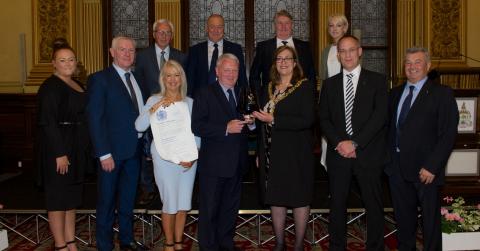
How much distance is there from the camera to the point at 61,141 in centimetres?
405

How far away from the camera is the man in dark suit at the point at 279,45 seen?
16.9 feet

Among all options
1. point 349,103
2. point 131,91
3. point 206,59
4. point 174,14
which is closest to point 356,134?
point 349,103

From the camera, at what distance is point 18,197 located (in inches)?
232

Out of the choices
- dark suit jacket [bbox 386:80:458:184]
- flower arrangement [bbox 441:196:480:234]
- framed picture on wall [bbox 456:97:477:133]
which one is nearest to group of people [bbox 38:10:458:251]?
dark suit jacket [bbox 386:80:458:184]

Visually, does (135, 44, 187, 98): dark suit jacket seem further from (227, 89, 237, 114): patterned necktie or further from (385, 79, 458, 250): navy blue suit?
(385, 79, 458, 250): navy blue suit

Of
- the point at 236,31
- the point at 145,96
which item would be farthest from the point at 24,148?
the point at 145,96

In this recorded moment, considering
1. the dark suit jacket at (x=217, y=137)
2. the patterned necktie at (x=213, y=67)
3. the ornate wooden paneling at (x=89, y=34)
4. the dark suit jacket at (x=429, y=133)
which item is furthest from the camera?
the ornate wooden paneling at (x=89, y=34)

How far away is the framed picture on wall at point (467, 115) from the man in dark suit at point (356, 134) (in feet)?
6.37

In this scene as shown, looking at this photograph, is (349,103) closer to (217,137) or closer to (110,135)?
(217,137)

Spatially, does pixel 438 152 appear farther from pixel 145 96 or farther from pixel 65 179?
pixel 65 179

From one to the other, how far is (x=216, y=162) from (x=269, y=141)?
406 mm

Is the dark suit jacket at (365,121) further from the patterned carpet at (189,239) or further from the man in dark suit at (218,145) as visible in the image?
the patterned carpet at (189,239)

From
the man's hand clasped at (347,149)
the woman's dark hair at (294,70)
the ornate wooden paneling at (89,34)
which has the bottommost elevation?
the man's hand clasped at (347,149)

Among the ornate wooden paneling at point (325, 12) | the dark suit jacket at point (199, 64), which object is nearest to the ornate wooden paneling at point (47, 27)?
the ornate wooden paneling at point (325, 12)
